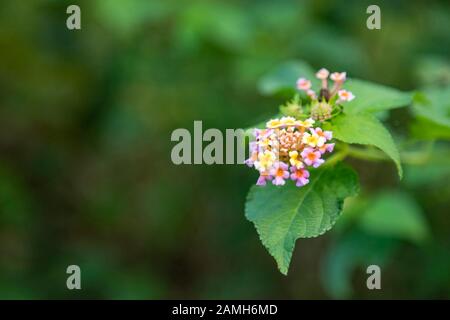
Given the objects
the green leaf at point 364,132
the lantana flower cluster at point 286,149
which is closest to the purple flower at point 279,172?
the lantana flower cluster at point 286,149

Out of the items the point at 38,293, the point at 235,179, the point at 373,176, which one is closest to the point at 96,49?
the point at 235,179

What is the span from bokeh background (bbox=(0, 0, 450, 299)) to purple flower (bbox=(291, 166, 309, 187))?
1.31 m

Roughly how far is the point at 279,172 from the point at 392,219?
3.56 ft

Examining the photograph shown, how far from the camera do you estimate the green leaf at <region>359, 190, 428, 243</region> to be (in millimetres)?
2123

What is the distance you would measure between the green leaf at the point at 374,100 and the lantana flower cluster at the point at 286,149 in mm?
216

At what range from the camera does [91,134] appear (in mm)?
3207

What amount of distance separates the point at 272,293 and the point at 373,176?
2.48 feet

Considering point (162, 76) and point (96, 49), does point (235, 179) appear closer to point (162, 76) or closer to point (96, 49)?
point (162, 76)

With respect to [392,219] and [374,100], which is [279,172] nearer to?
[374,100]

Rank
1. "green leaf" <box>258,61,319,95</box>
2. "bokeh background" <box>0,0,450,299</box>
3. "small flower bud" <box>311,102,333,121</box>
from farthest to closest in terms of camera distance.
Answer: "bokeh background" <box>0,0,450,299</box> → "green leaf" <box>258,61,319,95</box> → "small flower bud" <box>311,102,333,121</box>

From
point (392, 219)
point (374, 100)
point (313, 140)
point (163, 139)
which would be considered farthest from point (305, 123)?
point (163, 139)

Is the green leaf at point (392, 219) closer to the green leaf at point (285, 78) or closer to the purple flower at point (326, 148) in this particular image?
the green leaf at point (285, 78)

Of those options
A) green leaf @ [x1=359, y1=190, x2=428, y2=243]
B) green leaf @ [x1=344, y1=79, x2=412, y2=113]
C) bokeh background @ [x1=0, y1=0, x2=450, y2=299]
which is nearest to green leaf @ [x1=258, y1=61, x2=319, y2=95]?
green leaf @ [x1=344, y1=79, x2=412, y2=113]

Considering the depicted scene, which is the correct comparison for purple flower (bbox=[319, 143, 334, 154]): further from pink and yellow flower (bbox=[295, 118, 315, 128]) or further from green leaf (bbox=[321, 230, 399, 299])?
green leaf (bbox=[321, 230, 399, 299])
